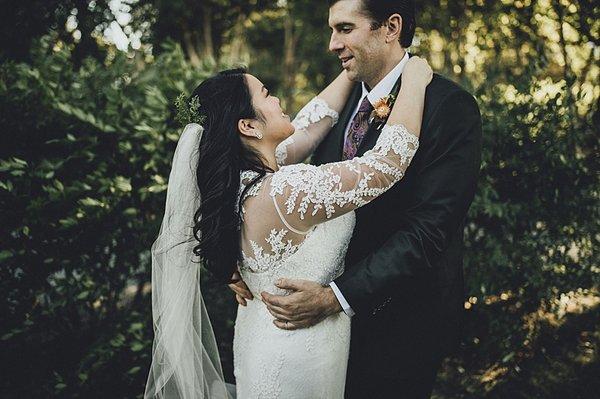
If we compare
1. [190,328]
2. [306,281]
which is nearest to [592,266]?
[306,281]

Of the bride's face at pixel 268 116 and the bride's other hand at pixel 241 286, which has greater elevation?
the bride's face at pixel 268 116

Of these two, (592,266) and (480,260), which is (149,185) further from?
(592,266)

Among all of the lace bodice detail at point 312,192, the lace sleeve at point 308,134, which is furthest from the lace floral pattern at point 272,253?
the lace sleeve at point 308,134

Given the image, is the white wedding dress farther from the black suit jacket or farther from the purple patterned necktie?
the purple patterned necktie

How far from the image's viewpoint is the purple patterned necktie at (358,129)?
106 inches

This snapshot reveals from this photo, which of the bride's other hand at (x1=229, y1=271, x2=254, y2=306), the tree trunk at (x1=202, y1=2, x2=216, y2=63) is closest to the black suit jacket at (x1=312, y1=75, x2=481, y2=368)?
the bride's other hand at (x1=229, y1=271, x2=254, y2=306)

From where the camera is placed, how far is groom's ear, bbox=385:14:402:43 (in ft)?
8.64

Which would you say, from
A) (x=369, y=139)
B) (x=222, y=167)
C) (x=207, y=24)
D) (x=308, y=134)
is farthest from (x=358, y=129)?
(x=207, y=24)

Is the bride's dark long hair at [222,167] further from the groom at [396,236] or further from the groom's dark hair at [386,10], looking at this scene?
the groom's dark hair at [386,10]

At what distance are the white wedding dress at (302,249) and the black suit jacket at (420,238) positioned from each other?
0.41 ft

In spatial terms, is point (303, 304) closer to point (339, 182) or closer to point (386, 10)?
point (339, 182)

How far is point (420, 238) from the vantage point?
7.44ft

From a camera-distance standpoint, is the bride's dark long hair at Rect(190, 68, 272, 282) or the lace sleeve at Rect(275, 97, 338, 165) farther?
the lace sleeve at Rect(275, 97, 338, 165)

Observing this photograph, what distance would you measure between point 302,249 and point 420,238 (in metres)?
0.50
